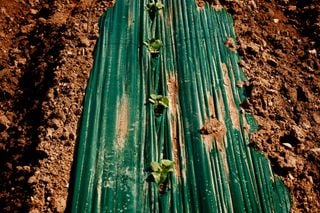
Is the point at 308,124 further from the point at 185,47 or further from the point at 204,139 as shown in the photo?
the point at 185,47

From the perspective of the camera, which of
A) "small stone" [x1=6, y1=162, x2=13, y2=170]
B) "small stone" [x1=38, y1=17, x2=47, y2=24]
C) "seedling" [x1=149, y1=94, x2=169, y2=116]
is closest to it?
"small stone" [x1=6, y1=162, x2=13, y2=170]

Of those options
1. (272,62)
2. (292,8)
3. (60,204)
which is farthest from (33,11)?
(292,8)

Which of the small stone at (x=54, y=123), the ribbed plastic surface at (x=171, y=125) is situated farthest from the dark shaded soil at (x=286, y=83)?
the small stone at (x=54, y=123)

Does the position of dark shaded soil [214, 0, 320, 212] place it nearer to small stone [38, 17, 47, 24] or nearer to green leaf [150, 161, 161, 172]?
green leaf [150, 161, 161, 172]

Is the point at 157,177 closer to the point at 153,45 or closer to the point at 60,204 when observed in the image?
the point at 60,204

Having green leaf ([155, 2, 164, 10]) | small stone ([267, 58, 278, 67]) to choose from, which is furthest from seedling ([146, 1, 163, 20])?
small stone ([267, 58, 278, 67])

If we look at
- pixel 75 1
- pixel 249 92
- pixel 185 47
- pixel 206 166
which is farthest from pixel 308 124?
pixel 75 1

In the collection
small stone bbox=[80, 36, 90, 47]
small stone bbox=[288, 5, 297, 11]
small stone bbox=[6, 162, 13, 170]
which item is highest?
small stone bbox=[288, 5, 297, 11]

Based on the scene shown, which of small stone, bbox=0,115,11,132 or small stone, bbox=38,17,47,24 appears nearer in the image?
small stone, bbox=0,115,11,132
